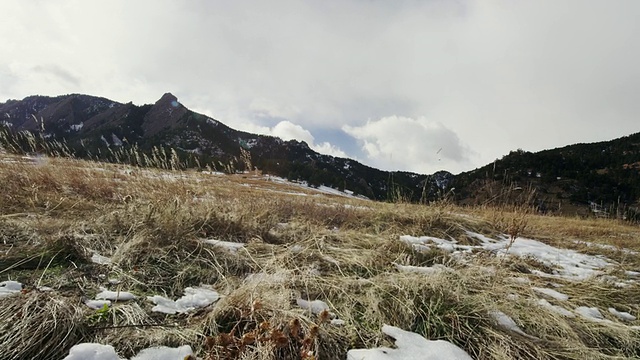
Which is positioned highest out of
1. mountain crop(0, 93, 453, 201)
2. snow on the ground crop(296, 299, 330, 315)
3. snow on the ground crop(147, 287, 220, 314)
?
mountain crop(0, 93, 453, 201)

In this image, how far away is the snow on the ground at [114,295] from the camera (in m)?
1.96

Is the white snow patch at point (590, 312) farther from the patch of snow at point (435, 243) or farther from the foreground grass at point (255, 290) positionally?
the patch of snow at point (435, 243)

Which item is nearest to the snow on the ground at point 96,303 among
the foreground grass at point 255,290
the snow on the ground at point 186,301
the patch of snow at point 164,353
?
the foreground grass at point 255,290

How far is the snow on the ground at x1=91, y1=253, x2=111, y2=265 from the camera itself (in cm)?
251

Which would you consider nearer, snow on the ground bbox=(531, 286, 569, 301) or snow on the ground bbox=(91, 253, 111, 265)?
snow on the ground bbox=(91, 253, 111, 265)

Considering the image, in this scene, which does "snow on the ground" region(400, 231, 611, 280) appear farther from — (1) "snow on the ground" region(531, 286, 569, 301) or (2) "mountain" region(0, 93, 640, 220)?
(2) "mountain" region(0, 93, 640, 220)

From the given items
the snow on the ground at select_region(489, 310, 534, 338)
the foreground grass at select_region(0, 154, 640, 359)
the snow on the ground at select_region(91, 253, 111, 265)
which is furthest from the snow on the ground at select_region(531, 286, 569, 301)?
the snow on the ground at select_region(91, 253, 111, 265)

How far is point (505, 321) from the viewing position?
202 cm

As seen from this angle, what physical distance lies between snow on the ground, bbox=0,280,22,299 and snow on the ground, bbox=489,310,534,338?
311 cm

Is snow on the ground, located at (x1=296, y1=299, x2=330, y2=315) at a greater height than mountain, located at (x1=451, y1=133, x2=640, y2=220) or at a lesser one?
lesser

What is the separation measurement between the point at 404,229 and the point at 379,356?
13.1 feet

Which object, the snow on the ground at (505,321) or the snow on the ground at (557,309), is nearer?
the snow on the ground at (505,321)

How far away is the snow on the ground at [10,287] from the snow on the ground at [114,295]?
43 cm

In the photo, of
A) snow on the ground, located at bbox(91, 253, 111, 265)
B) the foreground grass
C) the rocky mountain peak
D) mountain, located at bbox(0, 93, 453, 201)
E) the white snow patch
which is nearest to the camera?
the foreground grass
